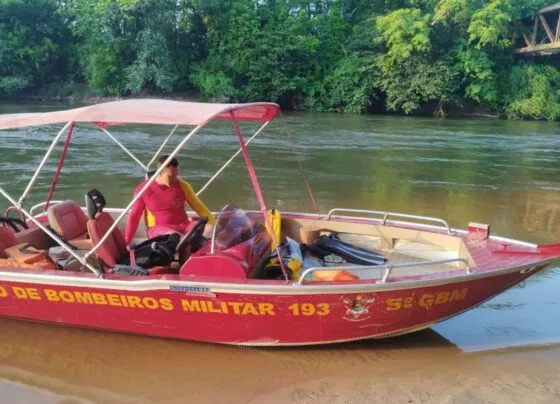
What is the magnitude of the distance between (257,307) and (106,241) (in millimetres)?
1587

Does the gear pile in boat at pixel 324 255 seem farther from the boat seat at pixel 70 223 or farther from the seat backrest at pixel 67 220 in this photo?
the seat backrest at pixel 67 220

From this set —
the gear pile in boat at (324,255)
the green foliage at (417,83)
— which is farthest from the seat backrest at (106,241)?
the green foliage at (417,83)

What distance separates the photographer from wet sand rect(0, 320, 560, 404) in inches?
145

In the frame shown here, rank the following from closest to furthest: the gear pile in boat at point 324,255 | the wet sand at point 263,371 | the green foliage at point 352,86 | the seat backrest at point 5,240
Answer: the wet sand at point 263,371
the gear pile in boat at point 324,255
the seat backrest at point 5,240
the green foliage at point 352,86

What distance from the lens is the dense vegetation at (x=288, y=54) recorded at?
27812 millimetres

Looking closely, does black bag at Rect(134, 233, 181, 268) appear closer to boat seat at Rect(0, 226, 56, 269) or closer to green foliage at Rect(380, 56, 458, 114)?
boat seat at Rect(0, 226, 56, 269)

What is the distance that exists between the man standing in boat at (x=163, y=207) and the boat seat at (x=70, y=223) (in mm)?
782

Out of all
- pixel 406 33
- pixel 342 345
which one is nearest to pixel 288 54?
pixel 406 33

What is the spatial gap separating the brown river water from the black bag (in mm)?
674

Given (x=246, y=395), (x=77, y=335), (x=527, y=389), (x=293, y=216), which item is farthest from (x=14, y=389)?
(x=527, y=389)

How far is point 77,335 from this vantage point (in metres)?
4.57

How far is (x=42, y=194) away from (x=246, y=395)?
7.70 meters

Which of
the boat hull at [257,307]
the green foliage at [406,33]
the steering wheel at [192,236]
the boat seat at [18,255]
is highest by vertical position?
the green foliage at [406,33]

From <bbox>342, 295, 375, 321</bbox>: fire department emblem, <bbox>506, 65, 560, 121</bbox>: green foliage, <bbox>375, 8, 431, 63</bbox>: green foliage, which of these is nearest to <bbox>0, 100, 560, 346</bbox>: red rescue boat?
<bbox>342, 295, 375, 321</bbox>: fire department emblem
